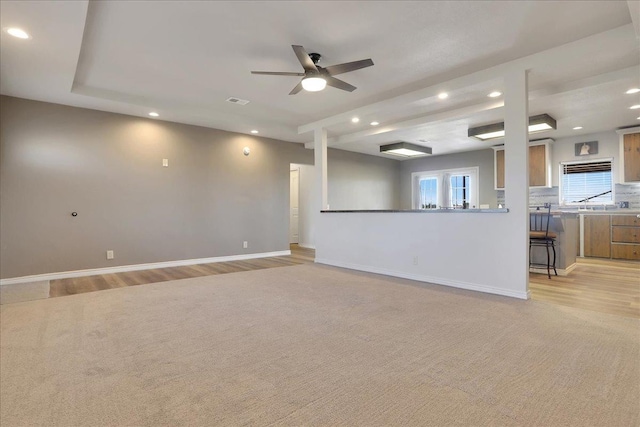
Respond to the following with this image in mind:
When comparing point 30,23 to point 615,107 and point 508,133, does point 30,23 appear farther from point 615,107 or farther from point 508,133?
point 615,107

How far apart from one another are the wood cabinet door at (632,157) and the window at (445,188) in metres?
2.91

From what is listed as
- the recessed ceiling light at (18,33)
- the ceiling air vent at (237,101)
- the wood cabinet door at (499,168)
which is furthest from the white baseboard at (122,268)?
the wood cabinet door at (499,168)

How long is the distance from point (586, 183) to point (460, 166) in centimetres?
274

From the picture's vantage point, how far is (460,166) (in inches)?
341

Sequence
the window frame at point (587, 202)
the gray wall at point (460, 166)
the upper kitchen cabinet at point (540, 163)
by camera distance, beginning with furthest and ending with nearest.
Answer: the gray wall at point (460, 166) → the upper kitchen cabinet at point (540, 163) → the window frame at point (587, 202)

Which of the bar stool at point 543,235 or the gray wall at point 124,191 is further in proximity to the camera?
the bar stool at point 543,235

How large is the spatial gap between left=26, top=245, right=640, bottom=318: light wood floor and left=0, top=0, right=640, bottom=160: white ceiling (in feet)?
8.09

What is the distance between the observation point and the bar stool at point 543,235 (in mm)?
4520

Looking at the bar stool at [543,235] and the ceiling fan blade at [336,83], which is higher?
the ceiling fan blade at [336,83]

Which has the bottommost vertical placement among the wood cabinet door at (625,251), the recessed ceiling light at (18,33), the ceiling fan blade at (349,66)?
the wood cabinet door at (625,251)

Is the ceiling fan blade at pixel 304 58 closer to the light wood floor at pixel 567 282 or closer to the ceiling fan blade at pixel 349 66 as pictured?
the ceiling fan blade at pixel 349 66

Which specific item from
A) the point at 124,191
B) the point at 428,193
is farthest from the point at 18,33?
the point at 428,193

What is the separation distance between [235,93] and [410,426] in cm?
449

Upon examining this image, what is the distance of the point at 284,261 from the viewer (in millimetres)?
6113
